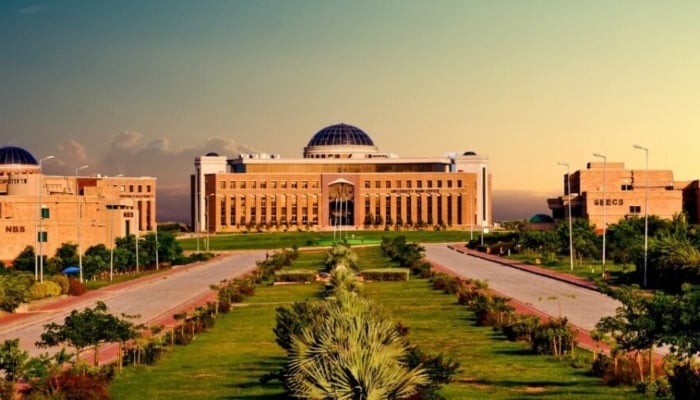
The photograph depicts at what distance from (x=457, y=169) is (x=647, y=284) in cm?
12740

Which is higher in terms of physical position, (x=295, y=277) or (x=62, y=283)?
(x=62, y=283)

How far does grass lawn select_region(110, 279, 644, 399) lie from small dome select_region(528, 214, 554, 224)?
97.2m

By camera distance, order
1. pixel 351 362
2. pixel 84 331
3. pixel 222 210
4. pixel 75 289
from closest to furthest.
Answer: pixel 351 362 → pixel 84 331 → pixel 75 289 → pixel 222 210

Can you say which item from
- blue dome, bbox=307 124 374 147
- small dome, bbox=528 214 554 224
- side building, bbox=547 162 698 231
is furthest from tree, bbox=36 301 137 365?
blue dome, bbox=307 124 374 147

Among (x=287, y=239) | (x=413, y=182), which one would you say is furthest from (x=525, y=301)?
(x=413, y=182)

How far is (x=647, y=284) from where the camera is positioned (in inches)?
2144

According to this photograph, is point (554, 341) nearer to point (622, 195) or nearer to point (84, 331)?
point (84, 331)

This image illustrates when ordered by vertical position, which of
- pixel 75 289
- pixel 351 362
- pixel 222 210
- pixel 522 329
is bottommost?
pixel 75 289

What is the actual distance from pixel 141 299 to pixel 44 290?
175 inches

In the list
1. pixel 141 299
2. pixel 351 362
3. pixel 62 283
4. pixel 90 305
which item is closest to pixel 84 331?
pixel 351 362

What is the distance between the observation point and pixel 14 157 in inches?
5433

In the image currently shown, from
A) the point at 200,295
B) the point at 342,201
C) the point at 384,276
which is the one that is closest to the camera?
the point at 200,295

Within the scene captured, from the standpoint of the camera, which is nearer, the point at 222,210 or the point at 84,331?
the point at 84,331

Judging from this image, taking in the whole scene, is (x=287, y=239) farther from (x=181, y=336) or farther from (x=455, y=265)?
(x=181, y=336)
